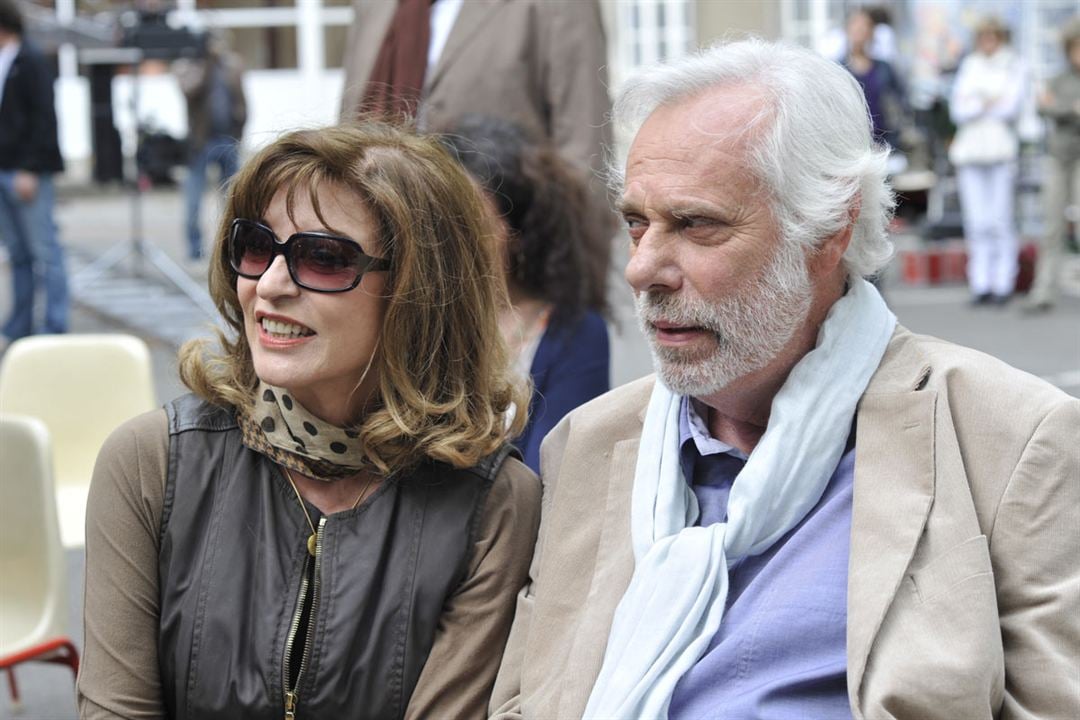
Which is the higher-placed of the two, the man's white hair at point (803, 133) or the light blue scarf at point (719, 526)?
the man's white hair at point (803, 133)

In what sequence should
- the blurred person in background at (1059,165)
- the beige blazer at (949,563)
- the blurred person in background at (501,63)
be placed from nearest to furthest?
the beige blazer at (949,563), the blurred person in background at (501,63), the blurred person in background at (1059,165)

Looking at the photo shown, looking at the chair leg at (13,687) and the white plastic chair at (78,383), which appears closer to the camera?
the chair leg at (13,687)

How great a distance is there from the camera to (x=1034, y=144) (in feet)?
46.3

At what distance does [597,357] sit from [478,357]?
1013mm

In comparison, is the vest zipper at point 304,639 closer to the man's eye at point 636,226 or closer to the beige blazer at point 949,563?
the beige blazer at point 949,563

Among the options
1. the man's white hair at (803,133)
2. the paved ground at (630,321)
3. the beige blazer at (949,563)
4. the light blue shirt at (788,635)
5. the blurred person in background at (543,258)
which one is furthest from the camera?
the paved ground at (630,321)

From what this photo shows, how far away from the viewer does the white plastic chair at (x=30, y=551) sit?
3.43m

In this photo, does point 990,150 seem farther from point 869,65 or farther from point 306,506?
point 306,506

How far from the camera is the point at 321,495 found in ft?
7.92

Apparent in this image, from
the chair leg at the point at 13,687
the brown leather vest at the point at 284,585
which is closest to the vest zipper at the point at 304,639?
the brown leather vest at the point at 284,585

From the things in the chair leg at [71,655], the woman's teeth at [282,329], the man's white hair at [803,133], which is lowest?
the chair leg at [71,655]

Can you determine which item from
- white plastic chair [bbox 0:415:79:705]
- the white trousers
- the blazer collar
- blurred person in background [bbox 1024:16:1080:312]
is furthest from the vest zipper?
the white trousers

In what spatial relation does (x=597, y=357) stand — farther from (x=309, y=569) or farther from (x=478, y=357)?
(x=309, y=569)

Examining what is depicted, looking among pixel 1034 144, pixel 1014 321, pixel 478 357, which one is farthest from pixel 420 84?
pixel 1034 144
